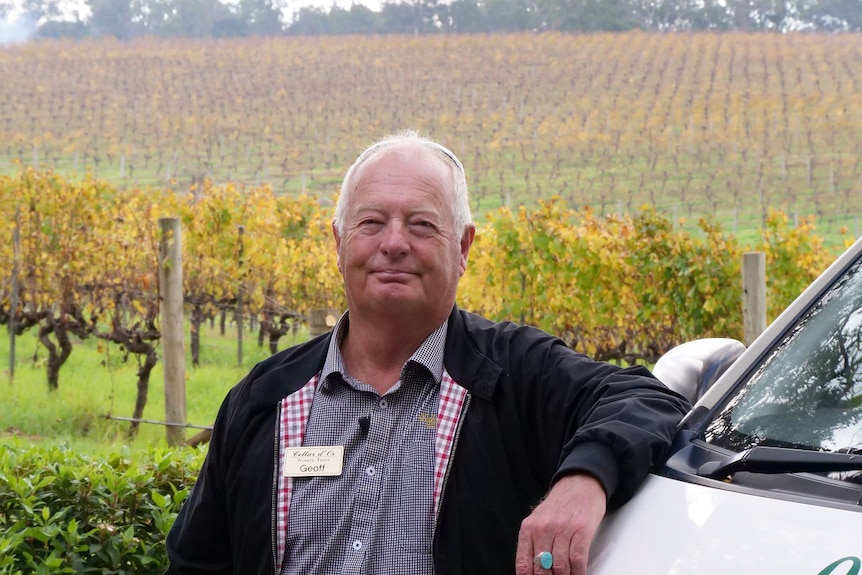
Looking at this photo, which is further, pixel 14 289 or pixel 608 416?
pixel 14 289

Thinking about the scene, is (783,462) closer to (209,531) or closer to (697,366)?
(697,366)

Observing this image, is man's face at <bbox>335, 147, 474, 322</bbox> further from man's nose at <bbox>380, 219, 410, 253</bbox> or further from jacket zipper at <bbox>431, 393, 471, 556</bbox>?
jacket zipper at <bbox>431, 393, 471, 556</bbox>

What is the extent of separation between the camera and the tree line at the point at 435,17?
216 feet

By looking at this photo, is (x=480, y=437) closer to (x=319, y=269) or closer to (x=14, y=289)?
(x=14, y=289)

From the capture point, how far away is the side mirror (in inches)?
93.5

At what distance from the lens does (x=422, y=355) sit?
2295mm

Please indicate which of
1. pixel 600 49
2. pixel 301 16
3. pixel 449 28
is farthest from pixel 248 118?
pixel 301 16

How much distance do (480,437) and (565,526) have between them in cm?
52

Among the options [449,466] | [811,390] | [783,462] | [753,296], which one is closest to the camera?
[783,462]

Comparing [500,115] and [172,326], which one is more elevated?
[172,326]

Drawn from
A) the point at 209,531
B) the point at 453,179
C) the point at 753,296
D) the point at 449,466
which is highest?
the point at 453,179

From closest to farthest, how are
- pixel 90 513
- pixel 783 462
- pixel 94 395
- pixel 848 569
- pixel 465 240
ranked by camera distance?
1. pixel 848 569
2. pixel 783 462
3. pixel 465 240
4. pixel 90 513
5. pixel 94 395

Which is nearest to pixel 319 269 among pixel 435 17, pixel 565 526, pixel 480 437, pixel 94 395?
pixel 94 395

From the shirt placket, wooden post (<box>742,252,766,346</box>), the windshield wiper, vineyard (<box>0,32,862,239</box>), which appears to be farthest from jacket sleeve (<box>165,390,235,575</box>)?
vineyard (<box>0,32,862,239</box>)
